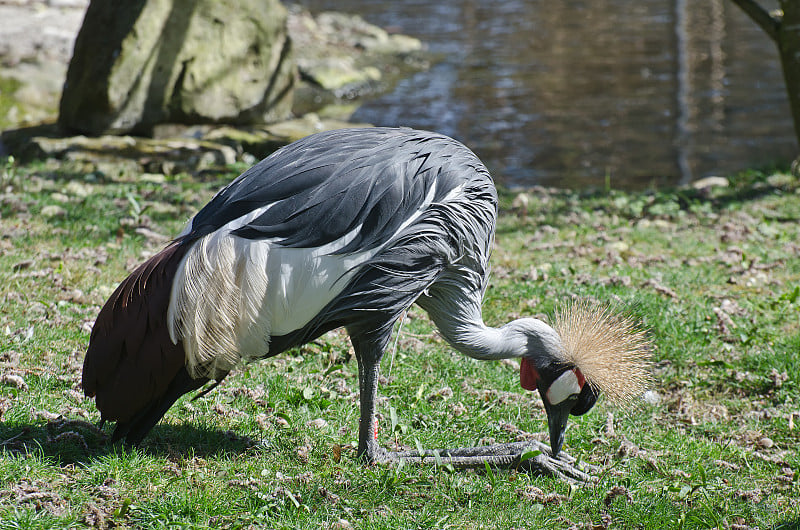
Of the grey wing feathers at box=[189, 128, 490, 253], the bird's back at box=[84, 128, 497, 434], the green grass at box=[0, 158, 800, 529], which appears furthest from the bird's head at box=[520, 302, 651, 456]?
the grey wing feathers at box=[189, 128, 490, 253]

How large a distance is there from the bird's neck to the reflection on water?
585 centimetres

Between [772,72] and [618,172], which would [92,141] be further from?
[772,72]

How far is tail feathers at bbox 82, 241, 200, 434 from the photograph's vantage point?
3.34 metres

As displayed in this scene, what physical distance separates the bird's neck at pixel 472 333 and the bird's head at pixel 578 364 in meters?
0.10

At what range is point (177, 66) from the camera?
923 centimetres

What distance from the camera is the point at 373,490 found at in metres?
3.66

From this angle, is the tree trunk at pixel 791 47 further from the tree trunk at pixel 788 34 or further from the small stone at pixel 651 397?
the small stone at pixel 651 397

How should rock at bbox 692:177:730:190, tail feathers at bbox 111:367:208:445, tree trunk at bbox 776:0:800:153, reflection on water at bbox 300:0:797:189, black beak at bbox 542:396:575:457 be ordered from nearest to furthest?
tail feathers at bbox 111:367:208:445, black beak at bbox 542:396:575:457, tree trunk at bbox 776:0:800:153, rock at bbox 692:177:730:190, reflection on water at bbox 300:0:797:189

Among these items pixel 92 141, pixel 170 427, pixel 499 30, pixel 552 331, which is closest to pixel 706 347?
pixel 552 331

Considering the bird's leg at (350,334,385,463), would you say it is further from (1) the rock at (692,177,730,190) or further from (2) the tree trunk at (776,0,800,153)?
(2) the tree trunk at (776,0,800,153)

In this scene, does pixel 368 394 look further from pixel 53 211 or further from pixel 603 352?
pixel 53 211

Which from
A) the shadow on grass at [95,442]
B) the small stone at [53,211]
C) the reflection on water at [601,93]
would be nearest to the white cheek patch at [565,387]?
the shadow on grass at [95,442]

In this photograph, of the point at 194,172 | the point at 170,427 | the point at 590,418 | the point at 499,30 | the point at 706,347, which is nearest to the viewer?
the point at 170,427

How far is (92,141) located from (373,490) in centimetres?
592
